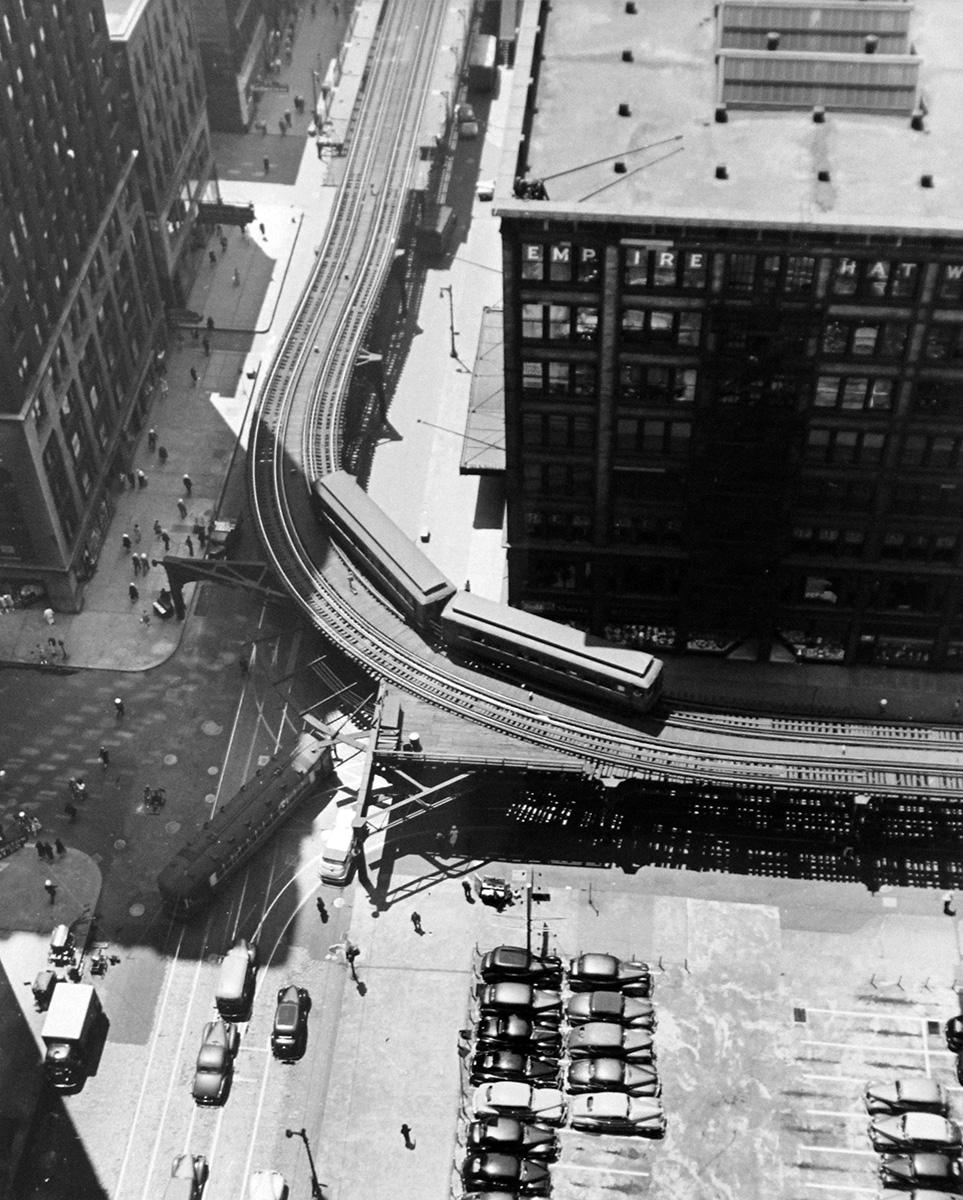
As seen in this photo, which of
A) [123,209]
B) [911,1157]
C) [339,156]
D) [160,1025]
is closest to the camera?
[911,1157]

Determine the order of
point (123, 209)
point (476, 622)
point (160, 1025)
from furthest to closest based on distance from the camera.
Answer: point (123, 209) < point (476, 622) < point (160, 1025)

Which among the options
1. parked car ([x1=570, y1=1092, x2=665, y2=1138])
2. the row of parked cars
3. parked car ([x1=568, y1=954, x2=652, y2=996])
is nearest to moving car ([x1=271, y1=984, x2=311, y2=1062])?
the row of parked cars

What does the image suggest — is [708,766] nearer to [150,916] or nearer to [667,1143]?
[667,1143]

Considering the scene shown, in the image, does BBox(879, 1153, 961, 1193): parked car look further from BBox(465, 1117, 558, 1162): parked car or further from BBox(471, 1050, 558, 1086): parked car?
BBox(471, 1050, 558, 1086): parked car

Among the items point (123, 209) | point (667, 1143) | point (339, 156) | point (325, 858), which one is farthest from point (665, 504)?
point (339, 156)

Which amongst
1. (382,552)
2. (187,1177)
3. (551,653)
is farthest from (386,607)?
(187,1177)
